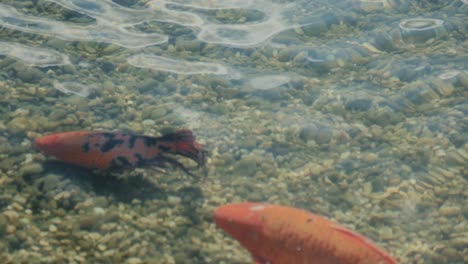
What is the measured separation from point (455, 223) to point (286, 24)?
10.4ft

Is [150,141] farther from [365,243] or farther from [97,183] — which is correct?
[365,243]

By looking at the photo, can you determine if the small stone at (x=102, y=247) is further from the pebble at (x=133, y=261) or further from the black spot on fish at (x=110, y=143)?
the black spot on fish at (x=110, y=143)

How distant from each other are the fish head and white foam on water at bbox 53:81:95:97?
2.25m

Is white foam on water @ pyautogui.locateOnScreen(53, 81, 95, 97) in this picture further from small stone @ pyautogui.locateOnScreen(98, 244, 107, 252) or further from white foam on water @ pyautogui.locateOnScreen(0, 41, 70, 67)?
small stone @ pyautogui.locateOnScreen(98, 244, 107, 252)

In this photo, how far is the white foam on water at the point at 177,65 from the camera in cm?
570

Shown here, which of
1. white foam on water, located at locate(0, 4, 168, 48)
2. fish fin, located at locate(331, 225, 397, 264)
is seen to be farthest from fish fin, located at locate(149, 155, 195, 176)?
white foam on water, located at locate(0, 4, 168, 48)

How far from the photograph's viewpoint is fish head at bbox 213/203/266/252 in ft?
10.9

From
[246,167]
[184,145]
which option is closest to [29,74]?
[184,145]

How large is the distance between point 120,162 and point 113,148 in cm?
11

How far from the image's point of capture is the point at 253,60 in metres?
5.98

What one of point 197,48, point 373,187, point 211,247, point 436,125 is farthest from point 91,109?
point 436,125

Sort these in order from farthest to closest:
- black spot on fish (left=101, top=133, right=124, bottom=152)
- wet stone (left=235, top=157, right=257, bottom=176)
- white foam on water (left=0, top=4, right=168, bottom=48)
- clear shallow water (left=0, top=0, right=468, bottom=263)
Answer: white foam on water (left=0, top=4, right=168, bottom=48) → wet stone (left=235, top=157, right=257, bottom=176) → black spot on fish (left=101, top=133, right=124, bottom=152) → clear shallow water (left=0, top=0, right=468, bottom=263)

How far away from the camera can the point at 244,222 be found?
3.36 meters

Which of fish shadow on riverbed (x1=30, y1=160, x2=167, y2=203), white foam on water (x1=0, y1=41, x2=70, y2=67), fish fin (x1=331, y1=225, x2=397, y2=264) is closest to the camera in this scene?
fish fin (x1=331, y1=225, x2=397, y2=264)
